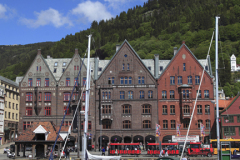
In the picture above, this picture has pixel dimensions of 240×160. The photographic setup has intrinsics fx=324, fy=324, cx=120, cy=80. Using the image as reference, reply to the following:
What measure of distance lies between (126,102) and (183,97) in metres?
14.5

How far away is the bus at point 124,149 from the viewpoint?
201 ft

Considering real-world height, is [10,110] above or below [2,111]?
above

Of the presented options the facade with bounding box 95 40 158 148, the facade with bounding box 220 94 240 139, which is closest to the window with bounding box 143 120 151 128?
the facade with bounding box 95 40 158 148

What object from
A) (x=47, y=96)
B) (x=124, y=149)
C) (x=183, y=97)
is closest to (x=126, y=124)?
(x=183, y=97)

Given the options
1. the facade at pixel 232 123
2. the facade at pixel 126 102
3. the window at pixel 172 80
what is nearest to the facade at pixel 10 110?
the facade at pixel 126 102

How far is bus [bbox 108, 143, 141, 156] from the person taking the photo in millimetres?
61219

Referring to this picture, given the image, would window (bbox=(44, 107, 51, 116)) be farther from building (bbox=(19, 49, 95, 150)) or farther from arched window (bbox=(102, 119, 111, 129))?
arched window (bbox=(102, 119, 111, 129))

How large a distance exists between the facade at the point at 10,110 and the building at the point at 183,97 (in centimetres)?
4804

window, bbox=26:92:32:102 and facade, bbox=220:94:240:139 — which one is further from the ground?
window, bbox=26:92:32:102

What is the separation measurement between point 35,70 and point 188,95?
1598 inches

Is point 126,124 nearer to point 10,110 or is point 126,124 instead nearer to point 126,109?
point 126,109

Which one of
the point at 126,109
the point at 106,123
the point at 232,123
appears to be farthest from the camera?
the point at 232,123

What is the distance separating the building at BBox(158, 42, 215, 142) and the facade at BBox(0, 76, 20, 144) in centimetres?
4804

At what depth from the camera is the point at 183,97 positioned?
268ft
